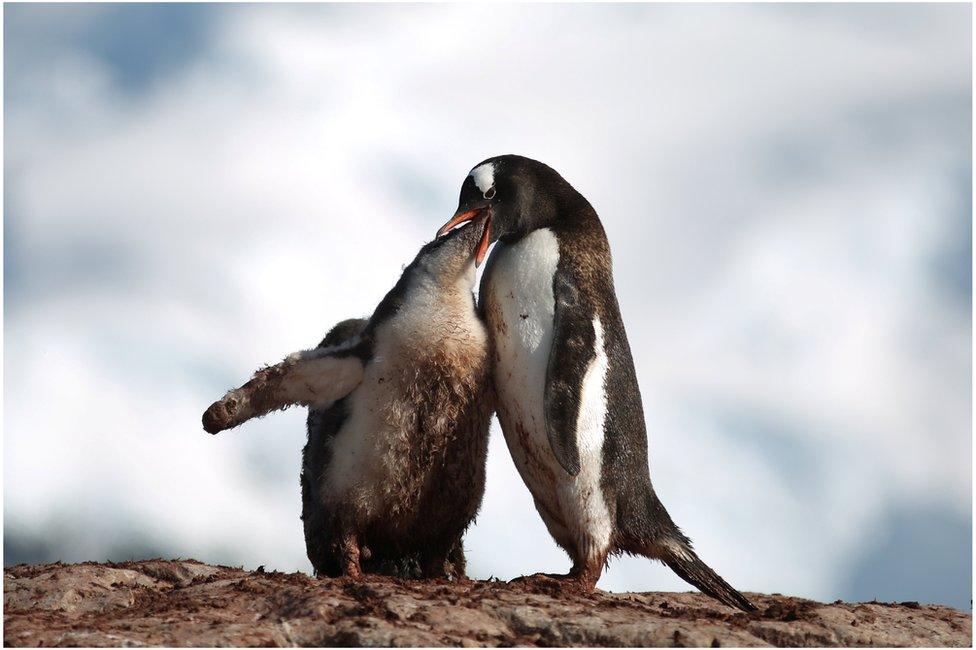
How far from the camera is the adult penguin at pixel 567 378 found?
532cm

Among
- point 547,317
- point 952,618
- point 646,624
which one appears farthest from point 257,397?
point 952,618

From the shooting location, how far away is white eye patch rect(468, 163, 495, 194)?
5703 millimetres

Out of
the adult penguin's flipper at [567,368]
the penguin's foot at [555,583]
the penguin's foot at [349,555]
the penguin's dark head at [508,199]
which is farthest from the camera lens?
the penguin's dark head at [508,199]

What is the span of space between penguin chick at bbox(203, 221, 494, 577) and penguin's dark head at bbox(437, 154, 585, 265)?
29 cm

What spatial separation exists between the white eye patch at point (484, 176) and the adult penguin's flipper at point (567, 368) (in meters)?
0.60

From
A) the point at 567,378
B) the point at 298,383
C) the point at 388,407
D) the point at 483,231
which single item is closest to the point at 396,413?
the point at 388,407

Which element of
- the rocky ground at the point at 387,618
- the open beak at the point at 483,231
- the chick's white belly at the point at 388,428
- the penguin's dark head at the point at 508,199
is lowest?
the rocky ground at the point at 387,618

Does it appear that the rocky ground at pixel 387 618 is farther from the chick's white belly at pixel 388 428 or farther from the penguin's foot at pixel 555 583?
the chick's white belly at pixel 388 428

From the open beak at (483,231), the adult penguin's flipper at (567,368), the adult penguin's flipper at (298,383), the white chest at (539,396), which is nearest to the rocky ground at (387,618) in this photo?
the white chest at (539,396)

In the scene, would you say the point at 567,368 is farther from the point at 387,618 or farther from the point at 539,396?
the point at 387,618

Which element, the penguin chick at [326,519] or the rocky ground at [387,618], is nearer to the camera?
the rocky ground at [387,618]

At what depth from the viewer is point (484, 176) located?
573 centimetres

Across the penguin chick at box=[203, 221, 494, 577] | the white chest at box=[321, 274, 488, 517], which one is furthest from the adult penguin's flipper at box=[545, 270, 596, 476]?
the white chest at box=[321, 274, 488, 517]

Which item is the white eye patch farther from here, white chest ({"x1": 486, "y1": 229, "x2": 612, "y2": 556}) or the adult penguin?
white chest ({"x1": 486, "y1": 229, "x2": 612, "y2": 556})
